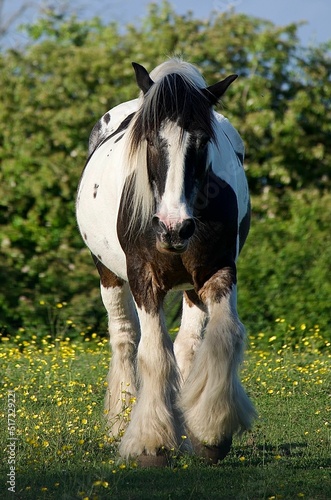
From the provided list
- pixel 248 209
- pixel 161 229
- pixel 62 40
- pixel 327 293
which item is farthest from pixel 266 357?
pixel 62 40

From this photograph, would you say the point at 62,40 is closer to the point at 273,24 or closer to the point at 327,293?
the point at 273,24

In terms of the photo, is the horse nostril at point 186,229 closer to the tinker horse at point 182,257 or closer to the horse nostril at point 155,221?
the tinker horse at point 182,257

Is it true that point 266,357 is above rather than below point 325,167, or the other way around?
below

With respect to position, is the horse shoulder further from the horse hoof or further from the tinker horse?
the horse hoof

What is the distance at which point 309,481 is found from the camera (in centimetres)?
496

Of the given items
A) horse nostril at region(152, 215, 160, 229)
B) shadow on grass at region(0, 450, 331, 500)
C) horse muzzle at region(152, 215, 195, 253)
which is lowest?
shadow on grass at region(0, 450, 331, 500)

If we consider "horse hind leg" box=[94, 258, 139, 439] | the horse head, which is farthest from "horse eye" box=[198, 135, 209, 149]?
"horse hind leg" box=[94, 258, 139, 439]

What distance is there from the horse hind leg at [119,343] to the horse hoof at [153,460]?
1112mm

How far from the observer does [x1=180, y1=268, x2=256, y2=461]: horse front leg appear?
5395 millimetres

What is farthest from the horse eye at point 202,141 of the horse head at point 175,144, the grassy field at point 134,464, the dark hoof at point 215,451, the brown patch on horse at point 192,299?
the dark hoof at point 215,451

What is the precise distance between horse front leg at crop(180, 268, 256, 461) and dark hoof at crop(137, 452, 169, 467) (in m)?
0.22

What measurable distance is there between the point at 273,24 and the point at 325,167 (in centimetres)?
241

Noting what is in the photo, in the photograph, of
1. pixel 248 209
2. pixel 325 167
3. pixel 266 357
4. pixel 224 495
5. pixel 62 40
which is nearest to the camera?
pixel 224 495

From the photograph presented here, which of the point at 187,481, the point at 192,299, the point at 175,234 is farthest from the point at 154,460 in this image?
the point at 175,234
